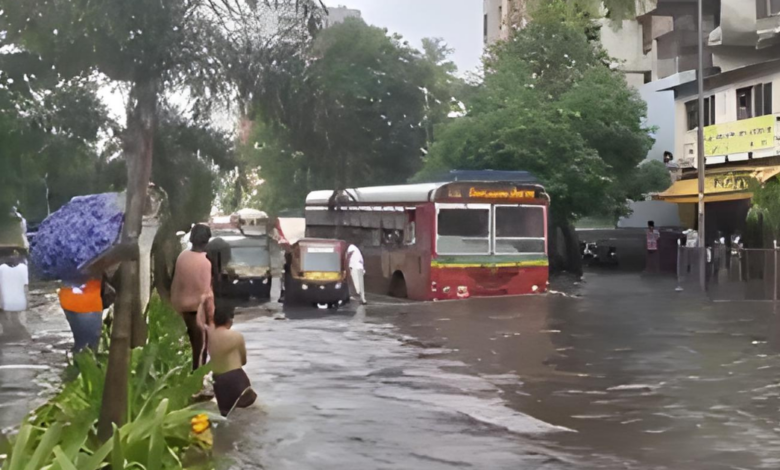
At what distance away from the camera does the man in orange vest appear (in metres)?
10.9

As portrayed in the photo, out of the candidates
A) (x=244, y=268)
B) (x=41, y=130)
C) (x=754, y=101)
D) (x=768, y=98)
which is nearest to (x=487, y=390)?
(x=41, y=130)

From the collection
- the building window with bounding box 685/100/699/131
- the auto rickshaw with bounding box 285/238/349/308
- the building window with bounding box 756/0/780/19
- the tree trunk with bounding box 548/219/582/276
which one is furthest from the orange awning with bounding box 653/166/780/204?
the auto rickshaw with bounding box 285/238/349/308

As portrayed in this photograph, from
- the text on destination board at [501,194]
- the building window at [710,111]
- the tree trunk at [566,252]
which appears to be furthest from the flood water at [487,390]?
the building window at [710,111]

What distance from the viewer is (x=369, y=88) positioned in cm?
923

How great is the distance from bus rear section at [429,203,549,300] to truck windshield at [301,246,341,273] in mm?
2166

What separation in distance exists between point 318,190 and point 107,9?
2778 millimetres

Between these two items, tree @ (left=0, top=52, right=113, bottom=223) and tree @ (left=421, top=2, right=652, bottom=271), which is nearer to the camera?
tree @ (left=0, top=52, right=113, bottom=223)

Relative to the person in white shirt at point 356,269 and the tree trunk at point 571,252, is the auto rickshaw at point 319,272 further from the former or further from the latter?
the tree trunk at point 571,252

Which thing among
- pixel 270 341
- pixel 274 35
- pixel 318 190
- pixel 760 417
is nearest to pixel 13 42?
pixel 274 35

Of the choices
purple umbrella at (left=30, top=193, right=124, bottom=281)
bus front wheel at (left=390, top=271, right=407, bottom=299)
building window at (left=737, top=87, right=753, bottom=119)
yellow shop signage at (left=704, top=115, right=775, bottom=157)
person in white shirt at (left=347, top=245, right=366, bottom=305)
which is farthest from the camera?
building window at (left=737, top=87, right=753, bottom=119)

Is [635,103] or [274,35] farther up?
[635,103]

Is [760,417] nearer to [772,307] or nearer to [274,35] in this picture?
[274,35]

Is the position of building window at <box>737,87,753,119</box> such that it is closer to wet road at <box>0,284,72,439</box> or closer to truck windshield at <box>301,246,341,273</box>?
truck windshield at <box>301,246,341,273</box>

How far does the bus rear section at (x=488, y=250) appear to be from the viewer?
90.0 feet
